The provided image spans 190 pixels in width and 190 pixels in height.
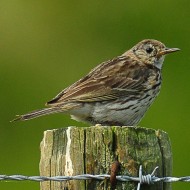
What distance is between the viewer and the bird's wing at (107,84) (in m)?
13.6

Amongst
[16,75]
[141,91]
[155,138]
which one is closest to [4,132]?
[16,75]

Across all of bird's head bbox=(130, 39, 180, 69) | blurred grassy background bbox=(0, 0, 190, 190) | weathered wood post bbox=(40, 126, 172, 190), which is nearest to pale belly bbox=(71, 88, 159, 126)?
bird's head bbox=(130, 39, 180, 69)

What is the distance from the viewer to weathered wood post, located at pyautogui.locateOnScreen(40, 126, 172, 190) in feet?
33.1

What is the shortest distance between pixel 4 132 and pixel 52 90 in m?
1.71

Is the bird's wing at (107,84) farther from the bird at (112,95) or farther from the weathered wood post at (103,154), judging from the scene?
the weathered wood post at (103,154)

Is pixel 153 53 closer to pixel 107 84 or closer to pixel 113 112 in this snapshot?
pixel 107 84

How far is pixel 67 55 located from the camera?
2691 cm

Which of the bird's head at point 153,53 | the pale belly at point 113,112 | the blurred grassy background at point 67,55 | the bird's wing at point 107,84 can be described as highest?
the blurred grassy background at point 67,55

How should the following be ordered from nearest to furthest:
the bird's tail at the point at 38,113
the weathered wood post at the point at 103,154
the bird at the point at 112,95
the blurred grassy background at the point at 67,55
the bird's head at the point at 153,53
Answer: the weathered wood post at the point at 103,154 < the bird's tail at the point at 38,113 < the bird at the point at 112,95 < the bird's head at the point at 153,53 < the blurred grassy background at the point at 67,55

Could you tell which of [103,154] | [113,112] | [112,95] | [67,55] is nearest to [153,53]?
[112,95]

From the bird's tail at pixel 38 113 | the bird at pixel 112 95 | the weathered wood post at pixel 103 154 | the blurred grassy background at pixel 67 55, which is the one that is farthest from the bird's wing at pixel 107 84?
the blurred grassy background at pixel 67 55

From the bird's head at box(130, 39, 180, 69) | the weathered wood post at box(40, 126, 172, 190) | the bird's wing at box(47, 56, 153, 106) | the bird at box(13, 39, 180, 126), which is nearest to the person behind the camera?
the weathered wood post at box(40, 126, 172, 190)

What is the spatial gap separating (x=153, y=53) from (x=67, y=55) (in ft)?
37.8

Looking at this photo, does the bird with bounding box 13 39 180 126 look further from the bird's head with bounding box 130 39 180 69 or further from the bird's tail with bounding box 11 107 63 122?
the bird's head with bounding box 130 39 180 69
